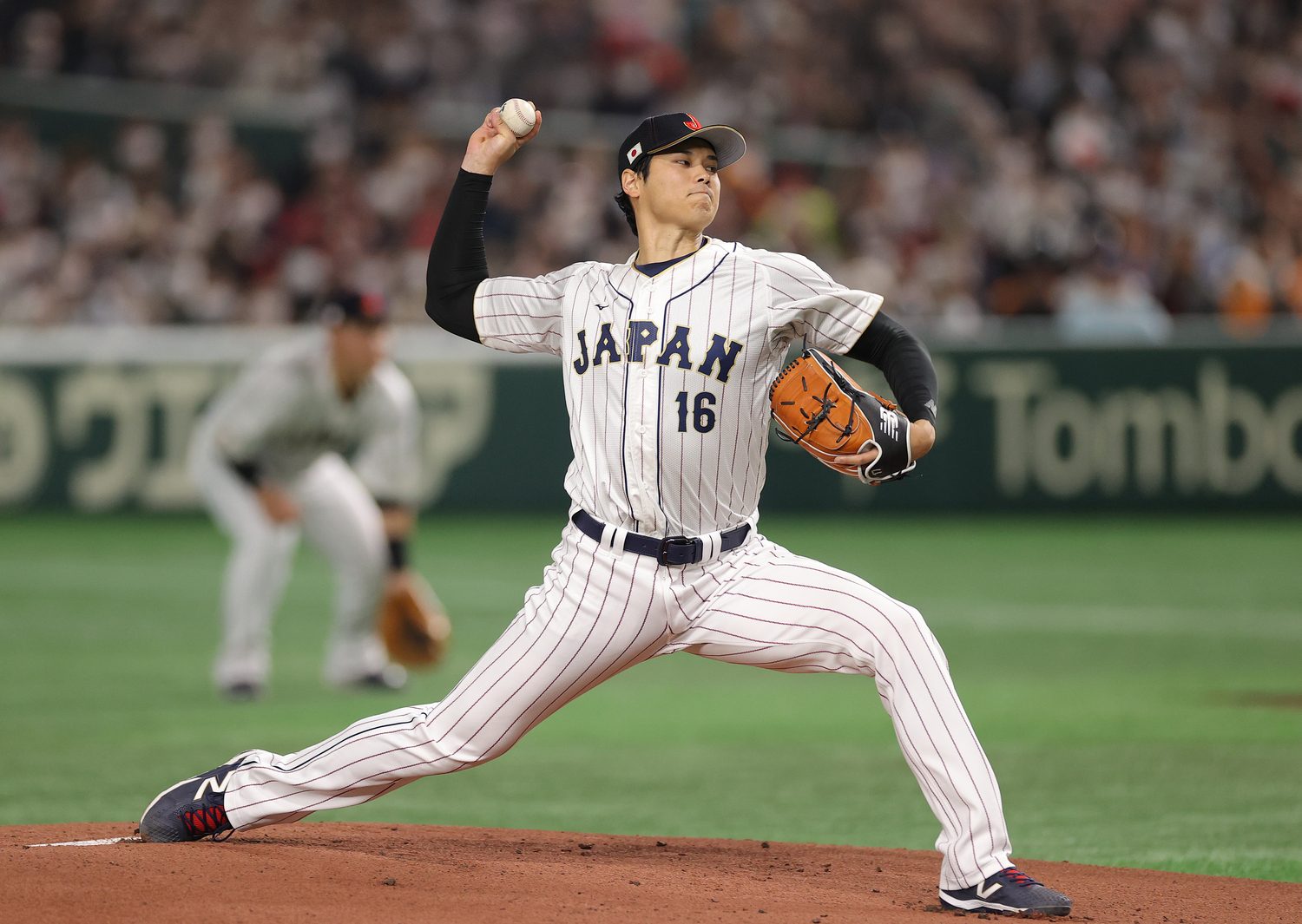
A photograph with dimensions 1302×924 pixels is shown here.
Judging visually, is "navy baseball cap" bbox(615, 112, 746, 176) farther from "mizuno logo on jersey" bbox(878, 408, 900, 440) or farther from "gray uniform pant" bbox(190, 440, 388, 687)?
"gray uniform pant" bbox(190, 440, 388, 687)

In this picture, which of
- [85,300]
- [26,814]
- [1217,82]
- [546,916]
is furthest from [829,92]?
[546,916]

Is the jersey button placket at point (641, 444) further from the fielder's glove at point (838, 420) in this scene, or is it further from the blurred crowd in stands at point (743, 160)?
the blurred crowd in stands at point (743, 160)

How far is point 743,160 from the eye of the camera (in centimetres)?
1886

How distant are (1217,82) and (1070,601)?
9779 mm

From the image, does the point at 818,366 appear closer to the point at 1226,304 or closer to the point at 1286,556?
the point at 1286,556

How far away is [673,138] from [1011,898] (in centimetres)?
208

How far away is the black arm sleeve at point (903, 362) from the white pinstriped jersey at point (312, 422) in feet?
16.1

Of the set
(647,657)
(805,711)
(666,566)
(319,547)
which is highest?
(666,566)

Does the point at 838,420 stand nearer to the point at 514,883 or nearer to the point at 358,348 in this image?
the point at 514,883

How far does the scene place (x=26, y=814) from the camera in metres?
6.23

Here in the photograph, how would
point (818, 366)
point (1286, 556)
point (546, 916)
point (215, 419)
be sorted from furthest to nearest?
1. point (1286, 556)
2. point (215, 419)
3. point (818, 366)
4. point (546, 916)

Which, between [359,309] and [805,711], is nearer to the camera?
[805,711]

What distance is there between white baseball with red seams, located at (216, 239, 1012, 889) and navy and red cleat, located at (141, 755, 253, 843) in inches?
8.2

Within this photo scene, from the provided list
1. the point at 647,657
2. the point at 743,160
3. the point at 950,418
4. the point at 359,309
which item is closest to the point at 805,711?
the point at 359,309
